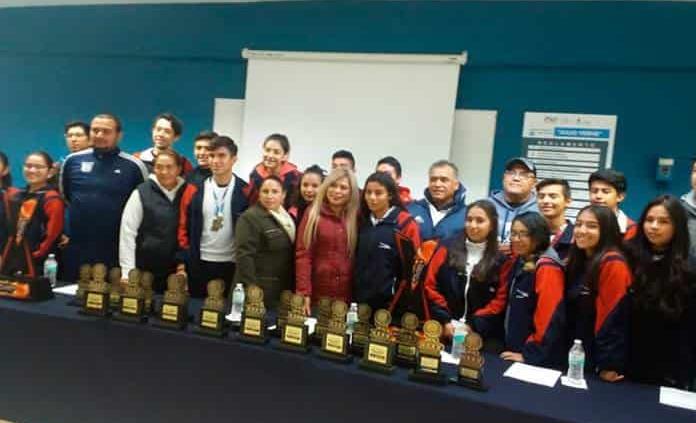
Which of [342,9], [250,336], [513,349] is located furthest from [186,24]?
[513,349]

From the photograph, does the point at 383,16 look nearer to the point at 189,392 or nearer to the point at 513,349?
the point at 513,349

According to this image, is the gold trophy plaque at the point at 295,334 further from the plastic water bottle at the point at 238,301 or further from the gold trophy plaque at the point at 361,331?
the plastic water bottle at the point at 238,301

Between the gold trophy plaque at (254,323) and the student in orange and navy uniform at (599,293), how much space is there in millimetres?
1170

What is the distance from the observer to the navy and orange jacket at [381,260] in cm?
223

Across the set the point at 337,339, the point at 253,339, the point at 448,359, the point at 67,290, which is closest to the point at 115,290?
the point at 67,290

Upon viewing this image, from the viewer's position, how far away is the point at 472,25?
Result: 3.76 m

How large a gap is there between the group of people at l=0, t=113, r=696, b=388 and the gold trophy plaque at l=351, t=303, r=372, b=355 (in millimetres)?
426

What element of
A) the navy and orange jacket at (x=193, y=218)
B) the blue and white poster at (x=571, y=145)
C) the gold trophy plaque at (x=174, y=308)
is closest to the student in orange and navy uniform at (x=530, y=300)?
the gold trophy plaque at (x=174, y=308)

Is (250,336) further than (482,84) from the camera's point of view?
No

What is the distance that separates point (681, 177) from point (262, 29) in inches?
140

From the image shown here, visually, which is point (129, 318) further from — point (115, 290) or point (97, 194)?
point (97, 194)

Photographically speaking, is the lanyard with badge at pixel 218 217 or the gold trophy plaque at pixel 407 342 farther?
the lanyard with badge at pixel 218 217

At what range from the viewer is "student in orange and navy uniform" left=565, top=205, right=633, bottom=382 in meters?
1.73

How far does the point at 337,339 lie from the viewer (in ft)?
5.52
